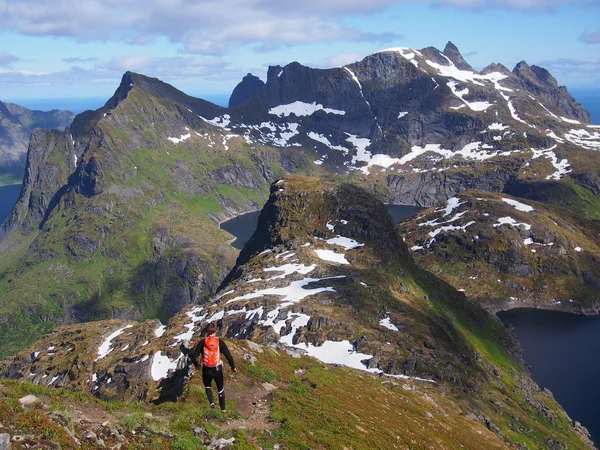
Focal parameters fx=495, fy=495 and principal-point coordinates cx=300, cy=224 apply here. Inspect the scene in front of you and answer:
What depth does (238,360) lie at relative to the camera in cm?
3266

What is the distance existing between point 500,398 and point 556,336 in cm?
8018

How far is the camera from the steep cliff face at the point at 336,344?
35.4m

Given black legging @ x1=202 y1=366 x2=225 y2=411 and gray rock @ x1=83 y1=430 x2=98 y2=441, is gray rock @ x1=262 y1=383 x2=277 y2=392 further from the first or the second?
gray rock @ x1=83 y1=430 x2=98 y2=441

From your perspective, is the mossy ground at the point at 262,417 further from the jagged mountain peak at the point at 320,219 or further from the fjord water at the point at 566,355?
the jagged mountain peak at the point at 320,219

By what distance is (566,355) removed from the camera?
447 ft

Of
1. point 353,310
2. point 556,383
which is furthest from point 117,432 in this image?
point 556,383

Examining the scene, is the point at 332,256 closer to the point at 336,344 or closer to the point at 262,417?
the point at 336,344

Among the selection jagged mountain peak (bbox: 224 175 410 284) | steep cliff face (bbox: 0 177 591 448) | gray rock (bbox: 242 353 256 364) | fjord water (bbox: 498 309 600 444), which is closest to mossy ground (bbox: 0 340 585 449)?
steep cliff face (bbox: 0 177 591 448)

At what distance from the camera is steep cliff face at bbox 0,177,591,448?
3538 centimetres

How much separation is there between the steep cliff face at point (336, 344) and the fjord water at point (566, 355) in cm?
890

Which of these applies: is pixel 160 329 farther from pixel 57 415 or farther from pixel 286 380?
pixel 57 415

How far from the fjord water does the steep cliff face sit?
890 cm

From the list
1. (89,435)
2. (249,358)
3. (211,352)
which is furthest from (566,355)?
(89,435)

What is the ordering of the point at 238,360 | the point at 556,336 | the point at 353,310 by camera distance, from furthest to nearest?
the point at 556,336 → the point at 353,310 → the point at 238,360
